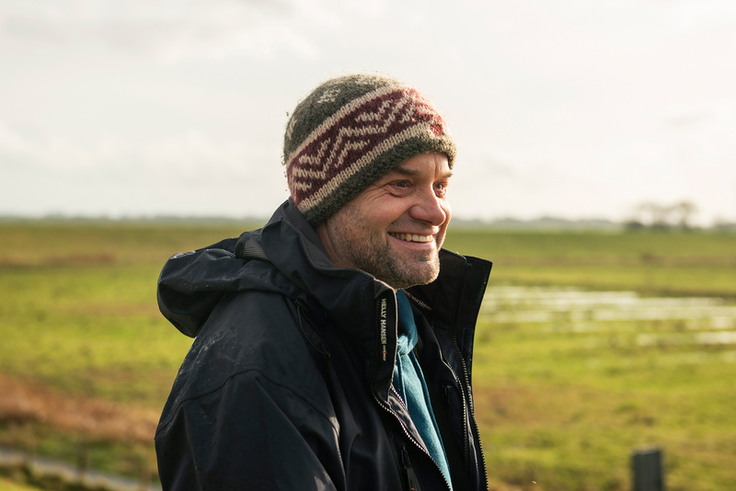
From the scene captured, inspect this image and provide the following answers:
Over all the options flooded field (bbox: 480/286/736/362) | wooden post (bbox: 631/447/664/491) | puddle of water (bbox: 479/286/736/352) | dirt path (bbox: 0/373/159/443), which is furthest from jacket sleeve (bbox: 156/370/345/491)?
puddle of water (bbox: 479/286/736/352)

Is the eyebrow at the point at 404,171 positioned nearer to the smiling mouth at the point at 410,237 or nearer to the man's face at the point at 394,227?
the man's face at the point at 394,227

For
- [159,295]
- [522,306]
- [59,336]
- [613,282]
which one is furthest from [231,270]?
[613,282]

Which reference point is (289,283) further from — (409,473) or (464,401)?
(464,401)

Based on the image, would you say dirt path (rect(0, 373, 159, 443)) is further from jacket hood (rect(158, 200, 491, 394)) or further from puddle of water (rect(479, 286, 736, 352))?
puddle of water (rect(479, 286, 736, 352))

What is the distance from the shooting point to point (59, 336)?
28.5 metres

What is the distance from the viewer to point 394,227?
2.25m

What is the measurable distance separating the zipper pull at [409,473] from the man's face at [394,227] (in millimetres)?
662

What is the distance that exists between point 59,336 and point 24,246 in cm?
6049

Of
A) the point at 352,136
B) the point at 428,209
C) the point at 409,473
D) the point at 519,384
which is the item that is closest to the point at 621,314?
the point at 519,384

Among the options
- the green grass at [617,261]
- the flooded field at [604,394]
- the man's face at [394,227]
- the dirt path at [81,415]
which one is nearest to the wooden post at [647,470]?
the man's face at [394,227]

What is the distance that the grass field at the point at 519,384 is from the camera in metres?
11.3

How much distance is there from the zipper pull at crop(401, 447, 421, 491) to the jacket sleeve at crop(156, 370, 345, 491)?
0.91ft

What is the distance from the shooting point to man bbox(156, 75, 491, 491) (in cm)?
159

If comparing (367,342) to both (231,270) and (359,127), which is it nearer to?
(231,270)
